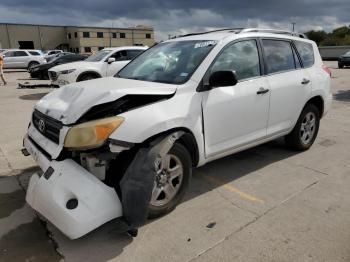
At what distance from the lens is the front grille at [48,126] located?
320cm

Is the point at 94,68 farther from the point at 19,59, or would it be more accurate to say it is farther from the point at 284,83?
the point at 19,59

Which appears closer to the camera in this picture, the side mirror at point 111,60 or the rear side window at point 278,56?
the rear side window at point 278,56

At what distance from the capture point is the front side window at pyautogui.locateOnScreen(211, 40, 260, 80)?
397 cm

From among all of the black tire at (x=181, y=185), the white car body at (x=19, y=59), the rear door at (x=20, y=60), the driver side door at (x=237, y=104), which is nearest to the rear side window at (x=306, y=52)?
the driver side door at (x=237, y=104)

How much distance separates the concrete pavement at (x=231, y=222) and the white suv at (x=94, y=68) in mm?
6588

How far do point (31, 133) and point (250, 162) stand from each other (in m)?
2.94

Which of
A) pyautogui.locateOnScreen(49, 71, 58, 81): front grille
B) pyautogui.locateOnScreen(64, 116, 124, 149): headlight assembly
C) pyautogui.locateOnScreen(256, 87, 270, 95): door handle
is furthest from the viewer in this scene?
pyautogui.locateOnScreen(49, 71, 58, 81): front grille

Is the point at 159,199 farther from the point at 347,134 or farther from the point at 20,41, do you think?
the point at 20,41

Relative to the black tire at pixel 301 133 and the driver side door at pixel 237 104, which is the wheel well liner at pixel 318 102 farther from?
the driver side door at pixel 237 104

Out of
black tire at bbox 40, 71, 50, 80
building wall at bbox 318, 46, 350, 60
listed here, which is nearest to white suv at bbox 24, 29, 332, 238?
black tire at bbox 40, 71, 50, 80

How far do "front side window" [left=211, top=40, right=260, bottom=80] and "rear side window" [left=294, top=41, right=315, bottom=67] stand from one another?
114cm

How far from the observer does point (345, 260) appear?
9.20 feet

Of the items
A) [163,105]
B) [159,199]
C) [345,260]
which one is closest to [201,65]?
[163,105]

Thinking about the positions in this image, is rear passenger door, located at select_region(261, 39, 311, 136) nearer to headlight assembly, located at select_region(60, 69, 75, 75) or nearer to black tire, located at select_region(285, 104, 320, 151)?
black tire, located at select_region(285, 104, 320, 151)
